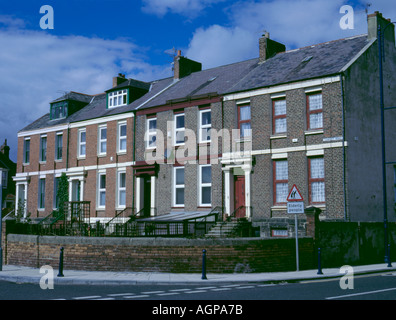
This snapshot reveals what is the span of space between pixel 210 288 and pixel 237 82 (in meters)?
16.7

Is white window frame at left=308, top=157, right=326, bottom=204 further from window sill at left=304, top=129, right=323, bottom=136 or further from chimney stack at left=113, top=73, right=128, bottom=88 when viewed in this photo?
chimney stack at left=113, top=73, right=128, bottom=88

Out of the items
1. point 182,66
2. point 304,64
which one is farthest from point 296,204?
point 182,66

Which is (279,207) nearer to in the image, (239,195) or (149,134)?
(239,195)

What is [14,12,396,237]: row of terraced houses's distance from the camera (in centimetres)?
2481

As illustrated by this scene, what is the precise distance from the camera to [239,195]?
91.5 feet

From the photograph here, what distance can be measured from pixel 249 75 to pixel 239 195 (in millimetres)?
7104

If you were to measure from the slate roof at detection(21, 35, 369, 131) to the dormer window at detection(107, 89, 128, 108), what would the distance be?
1.81ft

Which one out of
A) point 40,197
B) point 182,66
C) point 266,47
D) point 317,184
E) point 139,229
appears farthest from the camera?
point 40,197

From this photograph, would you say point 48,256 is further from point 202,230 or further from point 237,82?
point 237,82

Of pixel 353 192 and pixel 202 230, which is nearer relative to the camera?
pixel 353 192

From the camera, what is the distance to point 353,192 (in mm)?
24328

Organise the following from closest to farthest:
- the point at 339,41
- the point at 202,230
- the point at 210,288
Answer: the point at 210,288 < the point at 202,230 < the point at 339,41

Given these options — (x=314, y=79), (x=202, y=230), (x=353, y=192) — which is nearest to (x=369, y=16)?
(x=314, y=79)

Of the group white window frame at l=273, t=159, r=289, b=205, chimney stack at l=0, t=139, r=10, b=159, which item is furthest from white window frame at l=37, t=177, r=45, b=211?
chimney stack at l=0, t=139, r=10, b=159
